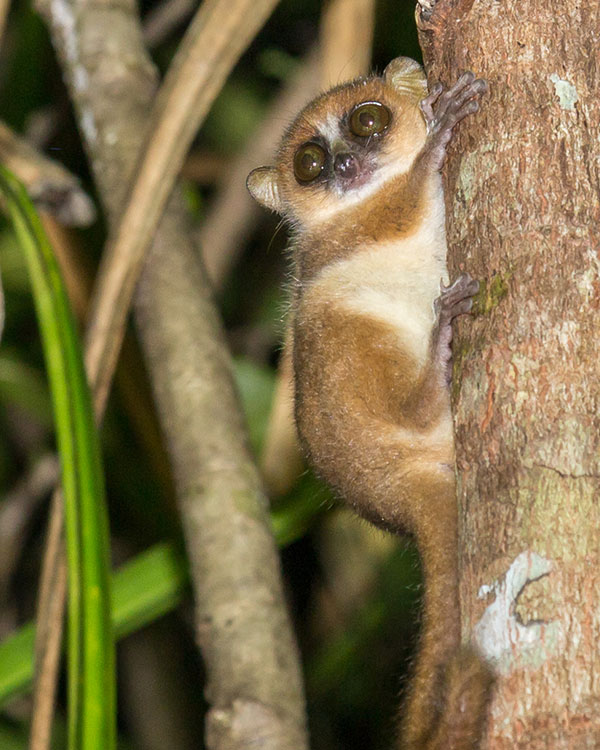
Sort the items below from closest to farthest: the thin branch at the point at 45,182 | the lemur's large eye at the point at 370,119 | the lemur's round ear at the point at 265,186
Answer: the lemur's large eye at the point at 370,119
the lemur's round ear at the point at 265,186
the thin branch at the point at 45,182

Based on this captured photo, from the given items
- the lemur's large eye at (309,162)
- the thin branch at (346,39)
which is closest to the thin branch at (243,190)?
the thin branch at (346,39)

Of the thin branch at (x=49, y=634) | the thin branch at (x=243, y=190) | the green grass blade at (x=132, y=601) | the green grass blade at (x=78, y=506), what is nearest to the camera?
the green grass blade at (x=78, y=506)

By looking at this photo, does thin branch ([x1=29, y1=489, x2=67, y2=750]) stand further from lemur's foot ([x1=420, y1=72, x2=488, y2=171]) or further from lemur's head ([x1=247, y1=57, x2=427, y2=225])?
lemur's foot ([x1=420, y1=72, x2=488, y2=171])

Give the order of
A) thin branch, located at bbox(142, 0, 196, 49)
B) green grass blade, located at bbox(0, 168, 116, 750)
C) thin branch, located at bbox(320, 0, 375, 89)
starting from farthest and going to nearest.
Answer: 1. thin branch, located at bbox(142, 0, 196, 49)
2. thin branch, located at bbox(320, 0, 375, 89)
3. green grass blade, located at bbox(0, 168, 116, 750)

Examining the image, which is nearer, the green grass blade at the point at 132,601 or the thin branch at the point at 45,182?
the green grass blade at the point at 132,601

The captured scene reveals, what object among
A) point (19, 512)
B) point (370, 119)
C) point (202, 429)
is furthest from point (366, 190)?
point (19, 512)

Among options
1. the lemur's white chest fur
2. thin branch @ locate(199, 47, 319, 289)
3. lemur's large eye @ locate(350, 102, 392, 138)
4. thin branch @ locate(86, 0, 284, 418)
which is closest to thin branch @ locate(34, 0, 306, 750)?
thin branch @ locate(86, 0, 284, 418)

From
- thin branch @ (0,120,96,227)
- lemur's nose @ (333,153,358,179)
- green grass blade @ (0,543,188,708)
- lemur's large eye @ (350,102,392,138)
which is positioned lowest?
green grass blade @ (0,543,188,708)

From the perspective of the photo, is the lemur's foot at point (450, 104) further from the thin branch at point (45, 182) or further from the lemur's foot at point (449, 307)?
the thin branch at point (45, 182)

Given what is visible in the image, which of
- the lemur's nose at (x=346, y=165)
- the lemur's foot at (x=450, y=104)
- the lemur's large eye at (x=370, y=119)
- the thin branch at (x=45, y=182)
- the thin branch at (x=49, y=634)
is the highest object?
the lemur's foot at (x=450, y=104)
